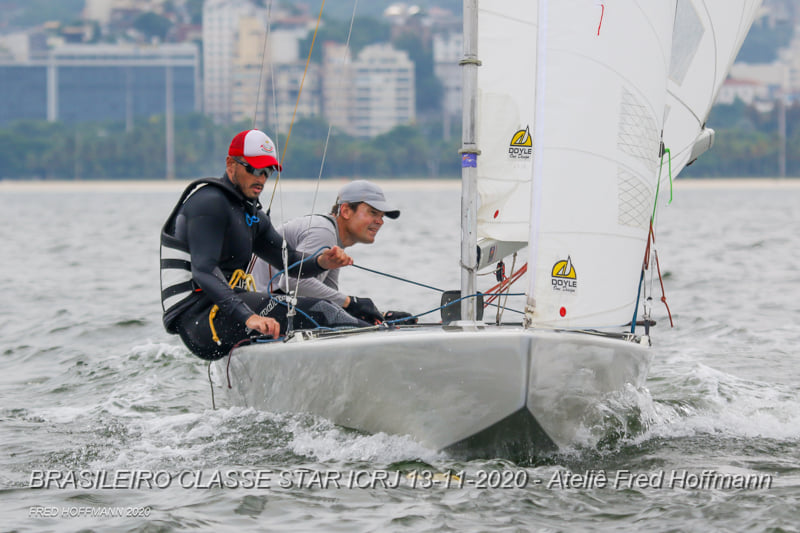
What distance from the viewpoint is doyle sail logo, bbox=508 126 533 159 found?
521 cm

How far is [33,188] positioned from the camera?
249ft

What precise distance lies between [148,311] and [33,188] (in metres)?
68.8

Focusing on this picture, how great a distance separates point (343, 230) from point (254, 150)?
0.64 meters

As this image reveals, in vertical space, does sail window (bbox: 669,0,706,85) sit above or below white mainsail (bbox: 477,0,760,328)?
above

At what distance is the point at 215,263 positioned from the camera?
15.5ft

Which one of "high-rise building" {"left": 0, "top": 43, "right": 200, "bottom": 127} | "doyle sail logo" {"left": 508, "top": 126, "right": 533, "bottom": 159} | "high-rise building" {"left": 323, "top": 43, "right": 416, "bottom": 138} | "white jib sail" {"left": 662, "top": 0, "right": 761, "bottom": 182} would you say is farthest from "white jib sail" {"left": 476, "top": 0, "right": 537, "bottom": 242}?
"high-rise building" {"left": 0, "top": 43, "right": 200, "bottom": 127}

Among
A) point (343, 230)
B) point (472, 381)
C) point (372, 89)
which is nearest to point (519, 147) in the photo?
point (343, 230)

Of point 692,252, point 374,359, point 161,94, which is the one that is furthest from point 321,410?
point 161,94

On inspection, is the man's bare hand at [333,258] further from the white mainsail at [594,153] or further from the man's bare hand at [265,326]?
the white mainsail at [594,153]

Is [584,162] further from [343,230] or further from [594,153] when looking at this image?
[343,230]

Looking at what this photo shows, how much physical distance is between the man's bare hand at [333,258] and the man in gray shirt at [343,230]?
16 cm

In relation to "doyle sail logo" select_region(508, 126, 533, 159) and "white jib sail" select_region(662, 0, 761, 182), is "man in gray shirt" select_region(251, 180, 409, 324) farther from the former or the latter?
"white jib sail" select_region(662, 0, 761, 182)

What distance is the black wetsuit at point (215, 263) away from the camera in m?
4.71

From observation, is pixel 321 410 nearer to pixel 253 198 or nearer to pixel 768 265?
pixel 253 198
